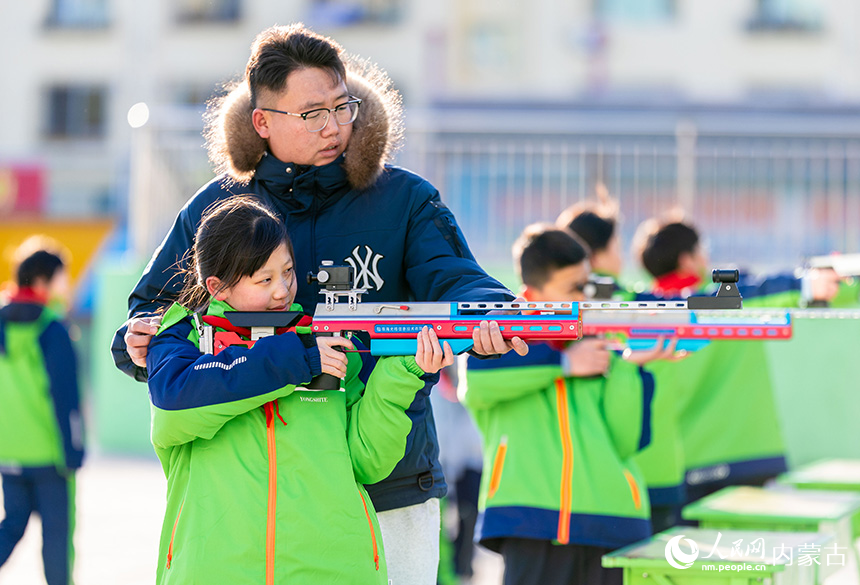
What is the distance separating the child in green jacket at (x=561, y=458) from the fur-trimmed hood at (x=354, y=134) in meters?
1.24

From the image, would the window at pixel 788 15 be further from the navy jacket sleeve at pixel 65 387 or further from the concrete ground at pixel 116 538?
the navy jacket sleeve at pixel 65 387

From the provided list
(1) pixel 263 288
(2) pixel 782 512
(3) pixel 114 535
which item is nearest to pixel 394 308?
(1) pixel 263 288

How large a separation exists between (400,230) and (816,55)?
2490 centimetres

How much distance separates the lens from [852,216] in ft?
34.4

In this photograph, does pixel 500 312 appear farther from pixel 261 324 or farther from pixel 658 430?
pixel 658 430

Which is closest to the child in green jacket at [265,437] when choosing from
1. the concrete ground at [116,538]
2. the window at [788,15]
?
the concrete ground at [116,538]

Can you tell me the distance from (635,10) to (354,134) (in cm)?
2409

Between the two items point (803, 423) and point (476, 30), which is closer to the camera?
point (803, 423)

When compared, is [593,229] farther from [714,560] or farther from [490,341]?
[490,341]

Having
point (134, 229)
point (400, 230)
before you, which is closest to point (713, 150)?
point (134, 229)

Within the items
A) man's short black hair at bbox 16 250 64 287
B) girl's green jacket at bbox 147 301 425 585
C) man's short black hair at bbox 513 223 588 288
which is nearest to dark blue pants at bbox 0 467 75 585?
man's short black hair at bbox 16 250 64 287

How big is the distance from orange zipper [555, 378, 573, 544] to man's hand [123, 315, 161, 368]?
5.88ft

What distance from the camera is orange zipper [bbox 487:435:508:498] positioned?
439cm

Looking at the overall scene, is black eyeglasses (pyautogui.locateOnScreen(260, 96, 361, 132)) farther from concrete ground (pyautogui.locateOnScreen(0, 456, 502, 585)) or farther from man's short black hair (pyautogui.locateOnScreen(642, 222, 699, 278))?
concrete ground (pyautogui.locateOnScreen(0, 456, 502, 585))
